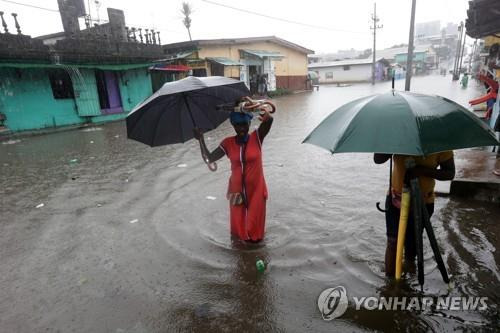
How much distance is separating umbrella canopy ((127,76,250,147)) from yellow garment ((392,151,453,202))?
5.14ft

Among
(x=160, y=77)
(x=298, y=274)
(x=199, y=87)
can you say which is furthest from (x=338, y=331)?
(x=160, y=77)

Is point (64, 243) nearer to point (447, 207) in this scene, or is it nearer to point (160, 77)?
point (447, 207)

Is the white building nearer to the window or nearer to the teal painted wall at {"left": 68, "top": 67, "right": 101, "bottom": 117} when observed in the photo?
the teal painted wall at {"left": 68, "top": 67, "right": 101, "bottom": 117}

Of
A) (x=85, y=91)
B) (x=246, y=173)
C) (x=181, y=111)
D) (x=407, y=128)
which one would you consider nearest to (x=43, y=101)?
(x=85, y=91)

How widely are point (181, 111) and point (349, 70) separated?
46.3m

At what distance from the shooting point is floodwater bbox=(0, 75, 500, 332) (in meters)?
2.64

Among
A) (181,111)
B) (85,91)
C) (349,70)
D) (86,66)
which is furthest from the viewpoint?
(349,70)

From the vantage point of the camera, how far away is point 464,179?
4.54m

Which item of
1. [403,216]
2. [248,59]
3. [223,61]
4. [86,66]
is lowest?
[403,216]

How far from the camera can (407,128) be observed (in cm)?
195

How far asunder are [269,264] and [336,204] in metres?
1.83

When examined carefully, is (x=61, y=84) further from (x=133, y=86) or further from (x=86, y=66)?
(x=133, y=86)

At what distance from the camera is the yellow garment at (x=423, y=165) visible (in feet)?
7.66

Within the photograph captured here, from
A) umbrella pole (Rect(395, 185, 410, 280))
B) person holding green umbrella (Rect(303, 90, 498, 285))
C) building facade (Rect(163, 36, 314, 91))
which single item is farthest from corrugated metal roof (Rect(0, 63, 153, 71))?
umbrella pole (Rect(395, 185, 410, 280))
